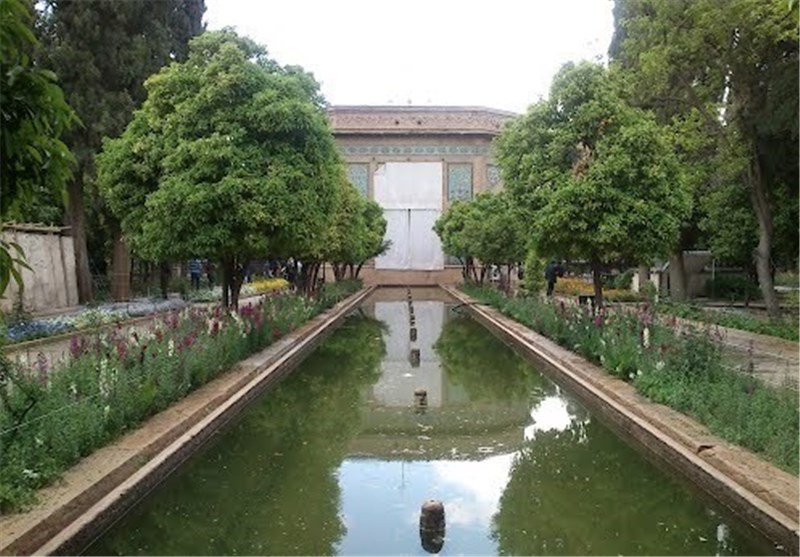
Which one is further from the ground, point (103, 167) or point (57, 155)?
point (103, 167)

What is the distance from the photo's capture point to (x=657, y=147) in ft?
44.0

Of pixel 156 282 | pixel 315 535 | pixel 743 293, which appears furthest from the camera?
pixel 156 282

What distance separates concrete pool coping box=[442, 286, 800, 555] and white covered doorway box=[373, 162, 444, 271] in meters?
37.7

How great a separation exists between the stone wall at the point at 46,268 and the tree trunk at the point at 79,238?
18.1 inches

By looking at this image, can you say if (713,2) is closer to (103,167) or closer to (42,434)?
(103,167)

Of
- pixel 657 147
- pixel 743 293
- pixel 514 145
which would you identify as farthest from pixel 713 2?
pixel 743 293

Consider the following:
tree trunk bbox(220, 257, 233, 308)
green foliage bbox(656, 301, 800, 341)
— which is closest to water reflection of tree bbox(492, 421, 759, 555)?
green foliage bbox(656, 301, 800, 341)

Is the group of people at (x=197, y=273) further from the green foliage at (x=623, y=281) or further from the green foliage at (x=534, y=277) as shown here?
Result: the green foliage at (x=623, y=281)

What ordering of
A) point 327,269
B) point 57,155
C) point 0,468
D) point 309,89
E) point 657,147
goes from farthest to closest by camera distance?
point 327,269, point 309,89, point 657,147, point 0,468, point 57,155

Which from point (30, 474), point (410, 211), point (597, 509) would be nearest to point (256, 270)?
point (410, 211)

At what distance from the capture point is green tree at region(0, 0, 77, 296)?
2.99m

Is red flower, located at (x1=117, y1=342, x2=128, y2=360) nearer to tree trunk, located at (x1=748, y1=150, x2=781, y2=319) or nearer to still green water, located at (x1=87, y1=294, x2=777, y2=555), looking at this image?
still green water, located at (x1=87, y1=294, x2=777, y2=555)

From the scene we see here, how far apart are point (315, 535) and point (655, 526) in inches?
95.3

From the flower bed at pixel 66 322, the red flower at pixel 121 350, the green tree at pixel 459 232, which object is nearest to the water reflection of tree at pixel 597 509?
the red flower at pixel 121 350
